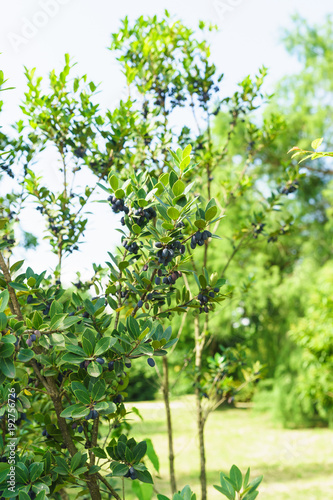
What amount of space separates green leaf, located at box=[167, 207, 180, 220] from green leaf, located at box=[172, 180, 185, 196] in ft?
0.20

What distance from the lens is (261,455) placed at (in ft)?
23.7

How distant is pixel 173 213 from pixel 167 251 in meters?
0.11

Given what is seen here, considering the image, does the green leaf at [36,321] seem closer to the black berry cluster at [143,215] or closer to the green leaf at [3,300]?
the green leaf at [3,300]

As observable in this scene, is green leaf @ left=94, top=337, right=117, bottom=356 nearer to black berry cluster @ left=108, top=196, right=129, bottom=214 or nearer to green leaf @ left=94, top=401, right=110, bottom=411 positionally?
green leaf @ left=94, top=401, right=110, bottom=411

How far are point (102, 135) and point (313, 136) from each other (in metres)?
9.48

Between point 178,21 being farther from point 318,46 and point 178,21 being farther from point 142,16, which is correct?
point 318,46

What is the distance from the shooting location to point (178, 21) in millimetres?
2734

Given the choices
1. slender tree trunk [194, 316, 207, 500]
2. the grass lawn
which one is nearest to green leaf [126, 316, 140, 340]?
slender tree trunk [194, 316, 207, 500]

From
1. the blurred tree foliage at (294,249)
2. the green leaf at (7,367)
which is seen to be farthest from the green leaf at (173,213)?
the blurred tree foliage at (294,249)

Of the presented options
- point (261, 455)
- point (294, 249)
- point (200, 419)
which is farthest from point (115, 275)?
point (294, 249)

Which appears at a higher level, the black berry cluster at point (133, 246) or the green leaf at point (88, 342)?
the black berry cluster at point (133, 246)

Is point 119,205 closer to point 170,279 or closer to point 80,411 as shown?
point 170,279

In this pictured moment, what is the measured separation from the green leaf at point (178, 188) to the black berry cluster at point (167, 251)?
133mm

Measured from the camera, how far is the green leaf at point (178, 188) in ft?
3.50
